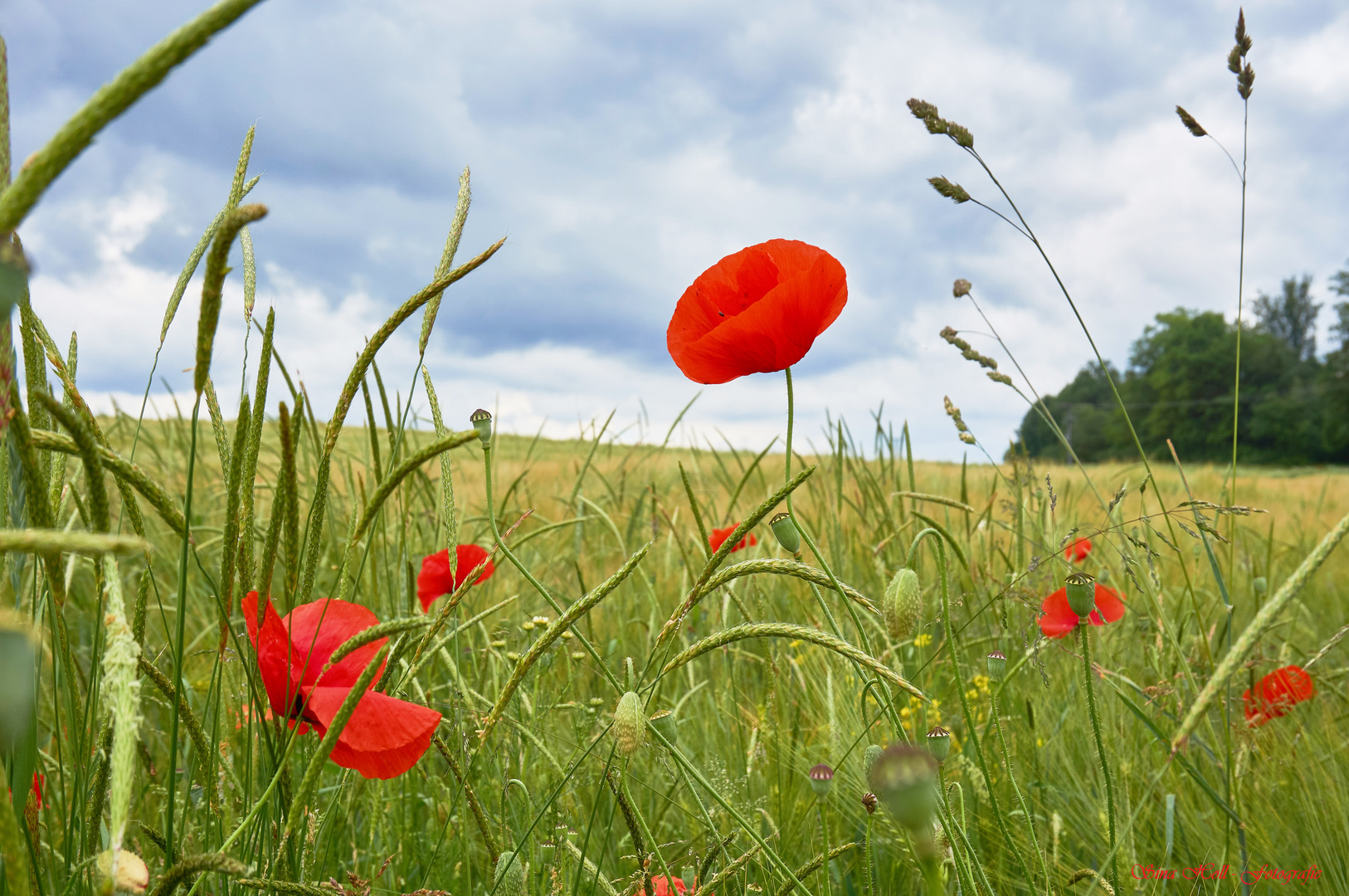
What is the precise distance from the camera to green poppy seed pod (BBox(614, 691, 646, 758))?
39cm

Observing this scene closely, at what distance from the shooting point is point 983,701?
1319mm

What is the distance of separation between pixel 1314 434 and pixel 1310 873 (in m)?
33.9

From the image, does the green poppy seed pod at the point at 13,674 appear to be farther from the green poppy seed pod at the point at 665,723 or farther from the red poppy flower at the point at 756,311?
the red poppy flower at the point at 756,311

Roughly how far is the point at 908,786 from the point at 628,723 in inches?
6.0

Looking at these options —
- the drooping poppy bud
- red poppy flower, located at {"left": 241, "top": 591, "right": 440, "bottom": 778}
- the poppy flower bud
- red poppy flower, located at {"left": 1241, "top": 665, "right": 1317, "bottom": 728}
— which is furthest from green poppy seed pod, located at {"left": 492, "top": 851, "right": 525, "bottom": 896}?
red poppy flower, located at {"left": 1241, "top": 665, "right": 1317, "bottom": 728}

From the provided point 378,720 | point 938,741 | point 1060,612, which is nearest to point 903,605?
point 938,741

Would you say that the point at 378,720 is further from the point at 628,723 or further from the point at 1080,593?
the point at 1080,593

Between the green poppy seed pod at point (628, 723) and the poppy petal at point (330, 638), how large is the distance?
0.64 feet

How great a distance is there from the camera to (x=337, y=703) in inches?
19.5

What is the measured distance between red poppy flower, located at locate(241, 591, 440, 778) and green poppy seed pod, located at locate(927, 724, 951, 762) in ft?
1.01

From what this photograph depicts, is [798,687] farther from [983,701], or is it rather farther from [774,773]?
[774,773]

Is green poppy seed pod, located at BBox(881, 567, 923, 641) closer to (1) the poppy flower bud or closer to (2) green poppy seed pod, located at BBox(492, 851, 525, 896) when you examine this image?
(1) the poppy flower bud

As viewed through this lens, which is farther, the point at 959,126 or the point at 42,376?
the point at 959,126

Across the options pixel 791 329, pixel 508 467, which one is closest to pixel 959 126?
pixel 791 329
